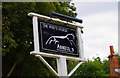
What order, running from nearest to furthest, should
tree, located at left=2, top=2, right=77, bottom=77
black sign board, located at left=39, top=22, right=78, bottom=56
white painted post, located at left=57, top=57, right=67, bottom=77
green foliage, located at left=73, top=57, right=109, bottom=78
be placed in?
black sign board, located at left=39, top=22, right=78, bottom=56, white painted post, located at left=57, top=57, right=67, bottom=77, tree, located at left=2, top=2, right=77, bottom=77, green foliage, located at left=73, top=57, right=109, bottom=78

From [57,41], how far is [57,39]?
0.30 ft

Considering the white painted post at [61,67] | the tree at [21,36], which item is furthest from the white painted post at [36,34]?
the tree at [21,36]

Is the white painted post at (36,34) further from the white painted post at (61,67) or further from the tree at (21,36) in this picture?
the tree at (21,36)

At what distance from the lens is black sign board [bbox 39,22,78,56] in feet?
36.4

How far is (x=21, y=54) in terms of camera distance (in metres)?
18.6

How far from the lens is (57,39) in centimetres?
1152

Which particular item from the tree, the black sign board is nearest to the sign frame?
the black sign board

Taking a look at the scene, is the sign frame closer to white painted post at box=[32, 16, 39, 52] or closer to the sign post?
the sign post

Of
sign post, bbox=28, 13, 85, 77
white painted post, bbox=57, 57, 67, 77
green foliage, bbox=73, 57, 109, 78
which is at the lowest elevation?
green foliage, bbox=73, 57, 109, 78

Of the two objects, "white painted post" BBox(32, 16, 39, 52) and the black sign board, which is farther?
the black sign board

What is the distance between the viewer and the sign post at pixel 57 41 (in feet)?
35.8

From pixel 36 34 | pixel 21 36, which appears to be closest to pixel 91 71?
pixel 21 36

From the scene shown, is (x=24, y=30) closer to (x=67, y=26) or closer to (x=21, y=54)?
(x=21, y=54)

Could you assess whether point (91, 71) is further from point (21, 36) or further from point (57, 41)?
point (57, 41)
